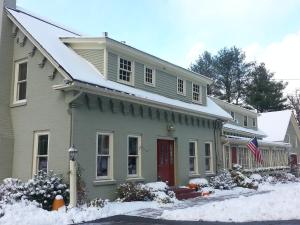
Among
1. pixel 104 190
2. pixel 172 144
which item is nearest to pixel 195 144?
pixel 172 144

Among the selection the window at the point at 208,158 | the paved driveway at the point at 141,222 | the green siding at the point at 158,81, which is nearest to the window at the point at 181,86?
the green siding at the point at 158,81

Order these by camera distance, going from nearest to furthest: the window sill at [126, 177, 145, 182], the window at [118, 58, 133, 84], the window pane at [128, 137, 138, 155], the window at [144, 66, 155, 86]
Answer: the window sill at [126, 177, 145, 182] → the window pane at [128, 137, 138, 155] → the window at [118, 58, 133, 84] → the window at [144, 66, 155, 86]

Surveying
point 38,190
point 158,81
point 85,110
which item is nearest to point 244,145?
point 158,81

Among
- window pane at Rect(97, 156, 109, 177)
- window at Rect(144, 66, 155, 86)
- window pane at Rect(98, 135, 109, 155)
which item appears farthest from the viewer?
window at Rect(144, 66, 155, 86)

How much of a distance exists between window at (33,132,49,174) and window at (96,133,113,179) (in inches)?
72.8

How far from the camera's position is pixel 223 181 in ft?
66.4

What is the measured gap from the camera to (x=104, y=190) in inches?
559

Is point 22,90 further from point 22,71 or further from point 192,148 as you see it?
point 192,148

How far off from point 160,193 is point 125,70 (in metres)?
5.59

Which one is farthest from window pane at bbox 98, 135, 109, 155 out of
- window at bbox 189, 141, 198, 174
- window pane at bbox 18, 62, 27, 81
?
window at bbox 189, 141, 198, 174

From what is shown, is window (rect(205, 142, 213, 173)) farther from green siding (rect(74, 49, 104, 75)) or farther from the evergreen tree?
the evergreen tree

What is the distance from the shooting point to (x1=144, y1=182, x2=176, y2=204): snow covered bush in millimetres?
14438

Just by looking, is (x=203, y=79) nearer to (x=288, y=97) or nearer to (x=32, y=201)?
(x=32, y=201)

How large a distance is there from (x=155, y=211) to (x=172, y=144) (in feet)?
20.8
